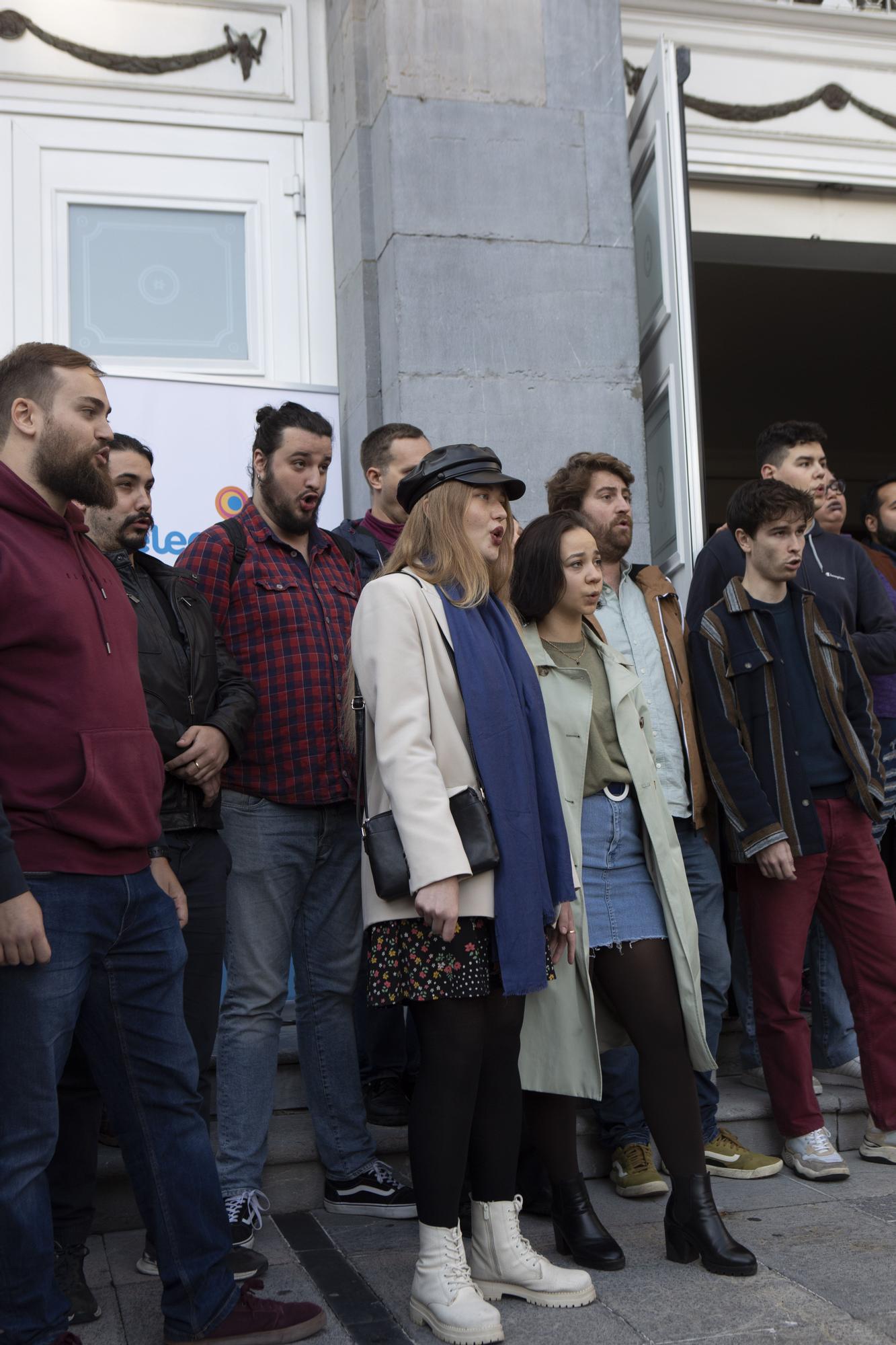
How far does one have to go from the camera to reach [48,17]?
599cm

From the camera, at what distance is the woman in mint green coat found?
3414mm

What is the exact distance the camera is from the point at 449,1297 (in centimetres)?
299

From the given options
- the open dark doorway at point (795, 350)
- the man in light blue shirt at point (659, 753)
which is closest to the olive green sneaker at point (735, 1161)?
the man in light blue shirt at point (659, 753)

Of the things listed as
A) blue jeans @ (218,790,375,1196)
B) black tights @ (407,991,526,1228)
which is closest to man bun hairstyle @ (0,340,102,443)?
blue jeans @ (218,790,375,1196)

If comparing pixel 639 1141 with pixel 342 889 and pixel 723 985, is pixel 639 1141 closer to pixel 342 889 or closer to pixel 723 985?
pixel 723 985

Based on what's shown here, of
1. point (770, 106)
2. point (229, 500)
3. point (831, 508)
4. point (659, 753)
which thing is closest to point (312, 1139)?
point (659, 753)

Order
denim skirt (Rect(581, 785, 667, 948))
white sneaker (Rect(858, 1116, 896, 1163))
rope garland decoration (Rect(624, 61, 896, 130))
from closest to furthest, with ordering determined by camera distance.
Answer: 1. denim skirt (Rect(581, 785, 667, 948))
2. white sneaker (Rect(858, 1116, 896, 1163))
3. rope garland decoration (Rect(624, 61, 896, 130))

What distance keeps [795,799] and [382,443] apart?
191cm

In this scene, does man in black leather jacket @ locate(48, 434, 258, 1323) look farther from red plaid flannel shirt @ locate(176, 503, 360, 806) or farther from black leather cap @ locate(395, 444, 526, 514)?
black leather cap @ locate(395, 444, 526, 514)

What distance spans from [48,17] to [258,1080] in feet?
15.8

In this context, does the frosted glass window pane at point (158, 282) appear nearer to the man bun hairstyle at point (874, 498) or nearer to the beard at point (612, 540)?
the beard at point (612, 540)

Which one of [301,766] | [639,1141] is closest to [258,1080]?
[301,766]

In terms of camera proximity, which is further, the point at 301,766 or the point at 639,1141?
the point at 639,1141

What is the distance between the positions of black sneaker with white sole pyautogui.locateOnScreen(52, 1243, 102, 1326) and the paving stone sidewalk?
0.15 feet
